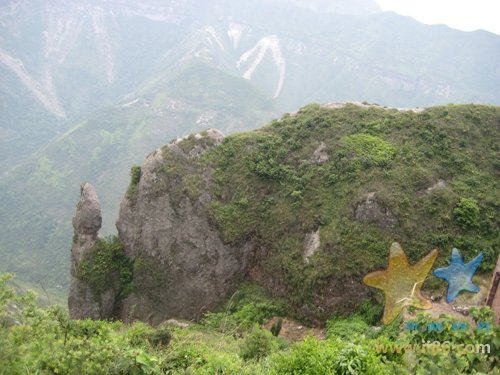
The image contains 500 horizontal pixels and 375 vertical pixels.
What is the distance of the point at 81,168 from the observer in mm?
124500

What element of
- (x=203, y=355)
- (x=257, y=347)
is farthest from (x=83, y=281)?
(x=203, y=355)

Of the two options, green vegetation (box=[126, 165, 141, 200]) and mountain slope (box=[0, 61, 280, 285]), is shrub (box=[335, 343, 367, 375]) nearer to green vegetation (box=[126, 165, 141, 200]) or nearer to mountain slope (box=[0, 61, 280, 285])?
green vegetation (box=[126, 165, 141, 200])

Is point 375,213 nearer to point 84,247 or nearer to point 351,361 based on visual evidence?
point 351,361

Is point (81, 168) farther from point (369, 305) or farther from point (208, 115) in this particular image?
point (369, 305)

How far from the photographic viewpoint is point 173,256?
29188 millimetres

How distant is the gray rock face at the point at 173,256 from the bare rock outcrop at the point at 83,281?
165cm

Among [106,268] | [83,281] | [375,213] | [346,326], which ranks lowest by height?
[346,326]

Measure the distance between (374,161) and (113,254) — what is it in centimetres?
2388

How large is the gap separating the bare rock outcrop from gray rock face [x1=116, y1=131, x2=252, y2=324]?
5.42 ft

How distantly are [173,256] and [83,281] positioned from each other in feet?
26.5

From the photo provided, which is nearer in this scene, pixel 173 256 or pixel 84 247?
pixel 173 256

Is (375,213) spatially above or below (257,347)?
above

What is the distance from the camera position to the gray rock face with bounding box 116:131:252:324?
2881 centimetres

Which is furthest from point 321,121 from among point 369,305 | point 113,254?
point 113,254
